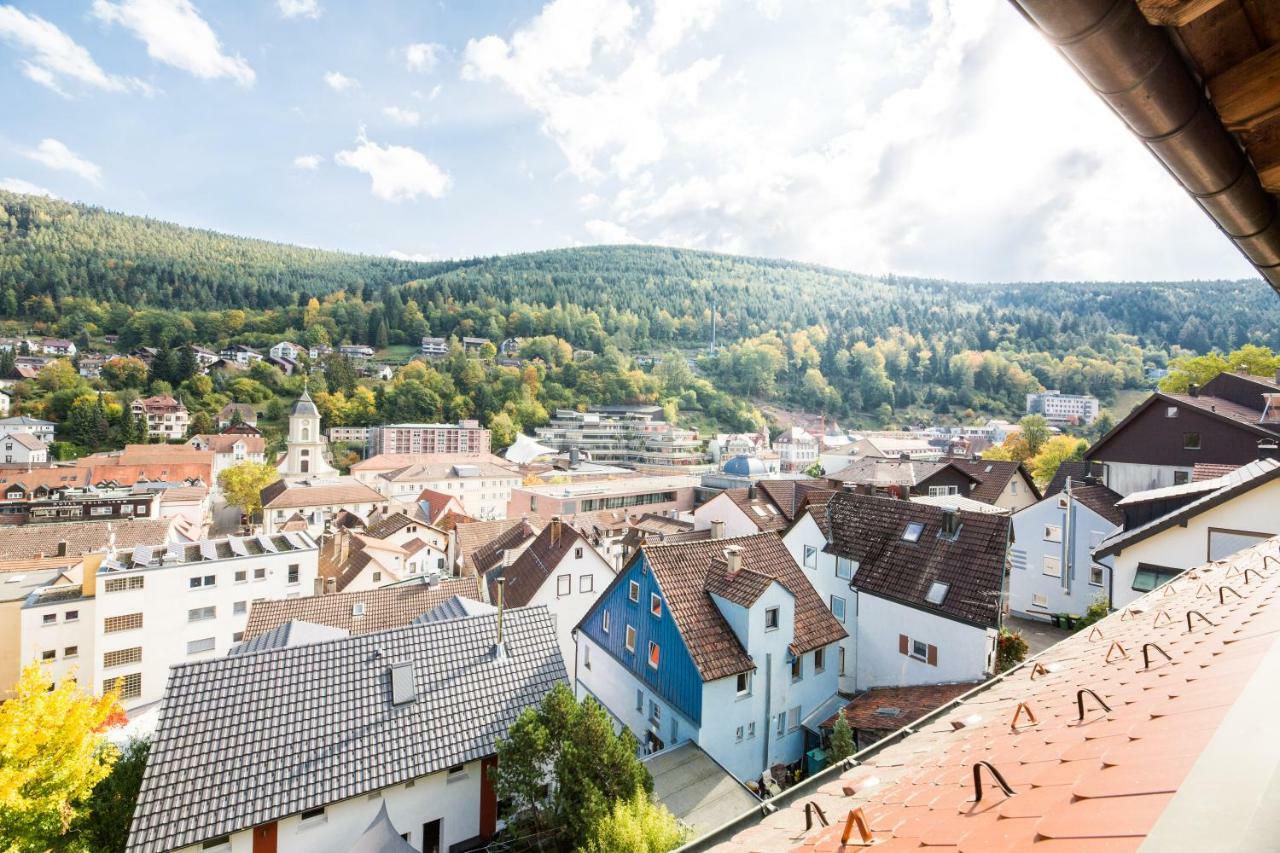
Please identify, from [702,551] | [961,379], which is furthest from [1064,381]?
[702,551]

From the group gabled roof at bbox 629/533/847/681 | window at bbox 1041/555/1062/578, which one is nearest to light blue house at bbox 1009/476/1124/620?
window at bbox 1041/555/1062/578

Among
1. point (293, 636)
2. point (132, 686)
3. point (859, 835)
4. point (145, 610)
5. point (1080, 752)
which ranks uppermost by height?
point (1080, 752)

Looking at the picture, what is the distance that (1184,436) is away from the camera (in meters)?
21.5

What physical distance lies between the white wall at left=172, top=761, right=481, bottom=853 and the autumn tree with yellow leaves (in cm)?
381

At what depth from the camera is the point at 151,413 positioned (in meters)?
82.9

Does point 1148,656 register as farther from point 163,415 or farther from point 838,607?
point 163,415

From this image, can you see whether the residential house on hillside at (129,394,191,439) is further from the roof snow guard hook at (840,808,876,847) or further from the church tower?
the roof snow guard hook at (840,808,876,847)

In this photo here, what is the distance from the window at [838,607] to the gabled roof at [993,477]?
60.1 feet

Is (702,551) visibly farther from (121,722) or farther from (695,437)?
(695,437)

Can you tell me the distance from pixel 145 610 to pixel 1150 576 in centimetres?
3610

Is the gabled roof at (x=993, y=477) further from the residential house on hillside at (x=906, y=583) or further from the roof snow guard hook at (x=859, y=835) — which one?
the roof snow guard hook at (x=859, y=835)

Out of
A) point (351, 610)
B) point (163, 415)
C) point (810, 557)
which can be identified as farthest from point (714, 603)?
point (163, 415)

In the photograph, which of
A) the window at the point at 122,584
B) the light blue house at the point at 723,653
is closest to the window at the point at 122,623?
the window at the point at 122,584

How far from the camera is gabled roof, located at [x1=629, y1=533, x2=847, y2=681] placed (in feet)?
43.4
